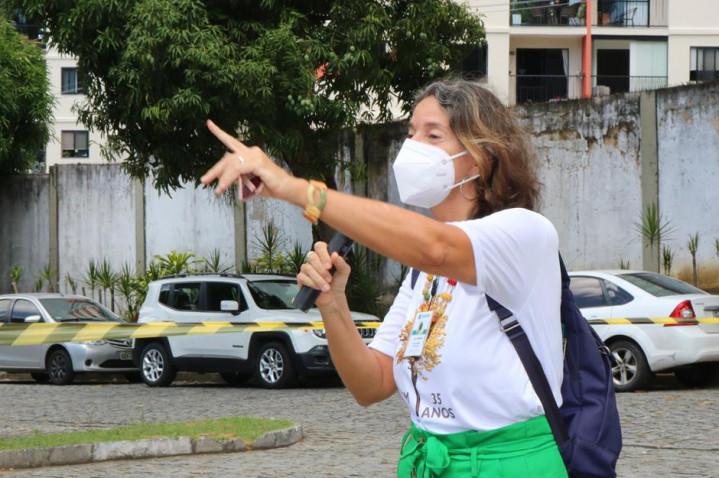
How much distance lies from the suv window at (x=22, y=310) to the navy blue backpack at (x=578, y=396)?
62.2 feet

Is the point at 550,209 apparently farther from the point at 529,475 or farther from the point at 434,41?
the point at 529,475

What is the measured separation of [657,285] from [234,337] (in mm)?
5878

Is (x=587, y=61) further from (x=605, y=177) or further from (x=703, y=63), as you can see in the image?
(x=605, y=177)

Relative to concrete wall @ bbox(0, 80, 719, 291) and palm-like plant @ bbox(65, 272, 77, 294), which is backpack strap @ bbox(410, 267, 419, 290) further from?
palm-like plant @ bbox(65, 272, 77, 294)

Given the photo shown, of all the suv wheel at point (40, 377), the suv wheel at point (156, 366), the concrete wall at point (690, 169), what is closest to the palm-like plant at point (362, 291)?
the suv wheel at point (156, 366)

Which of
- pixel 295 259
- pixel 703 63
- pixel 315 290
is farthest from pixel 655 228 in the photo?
pixel 703 63

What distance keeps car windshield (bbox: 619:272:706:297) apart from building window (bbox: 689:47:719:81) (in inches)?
1195

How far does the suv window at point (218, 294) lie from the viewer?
18.8 metres

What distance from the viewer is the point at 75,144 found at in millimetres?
58469

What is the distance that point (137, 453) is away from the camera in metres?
10.6

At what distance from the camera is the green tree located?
29297 mm

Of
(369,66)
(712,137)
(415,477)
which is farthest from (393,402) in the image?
(415,477)

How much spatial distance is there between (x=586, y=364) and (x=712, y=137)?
57.2 feet

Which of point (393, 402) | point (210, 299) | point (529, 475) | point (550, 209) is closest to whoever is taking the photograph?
point (529, 475)
